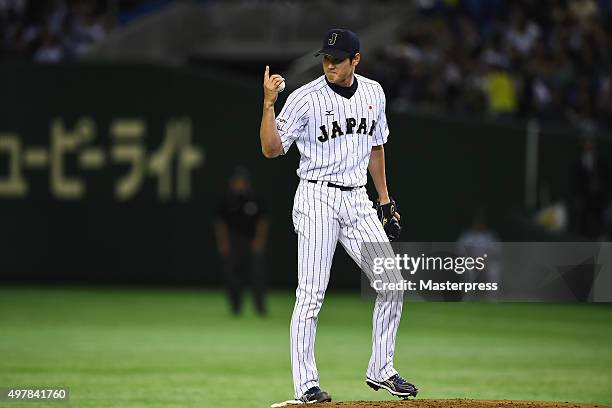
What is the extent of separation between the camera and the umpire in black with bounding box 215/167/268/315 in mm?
20172

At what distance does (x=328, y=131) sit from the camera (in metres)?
9.05

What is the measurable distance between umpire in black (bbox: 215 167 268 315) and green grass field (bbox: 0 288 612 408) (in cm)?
41

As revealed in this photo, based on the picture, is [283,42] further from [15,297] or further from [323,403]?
[323,403]

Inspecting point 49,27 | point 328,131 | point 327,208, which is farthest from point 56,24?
point 327,208

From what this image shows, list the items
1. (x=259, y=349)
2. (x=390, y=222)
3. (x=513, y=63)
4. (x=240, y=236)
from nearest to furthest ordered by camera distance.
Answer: (x=390, y=222), (x=259, y=349), (x=240, y=236), (x=513, y=63)

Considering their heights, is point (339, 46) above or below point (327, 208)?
above

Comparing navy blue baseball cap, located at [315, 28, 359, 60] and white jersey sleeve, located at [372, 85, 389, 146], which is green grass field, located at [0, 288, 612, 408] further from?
navy blue baseball cap, located at [315, 28, 359, 60]

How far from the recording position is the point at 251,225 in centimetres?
2041

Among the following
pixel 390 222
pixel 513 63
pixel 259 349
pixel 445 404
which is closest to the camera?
pixel 445 404

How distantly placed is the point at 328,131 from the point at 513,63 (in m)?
15.6

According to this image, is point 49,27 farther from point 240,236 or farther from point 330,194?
point 330,194

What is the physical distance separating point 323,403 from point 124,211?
54.0 ft

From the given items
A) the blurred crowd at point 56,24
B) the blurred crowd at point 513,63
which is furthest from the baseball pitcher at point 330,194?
the blurred crowd at point 56,24

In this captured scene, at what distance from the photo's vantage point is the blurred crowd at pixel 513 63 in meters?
23.0
